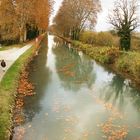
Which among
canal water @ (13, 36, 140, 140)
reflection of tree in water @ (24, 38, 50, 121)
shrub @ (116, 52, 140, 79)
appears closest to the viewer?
canal water @ (13, 36, 140, 140)

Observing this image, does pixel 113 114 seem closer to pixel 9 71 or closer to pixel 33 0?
pixel 9 71

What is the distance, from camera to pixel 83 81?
21.2 metres

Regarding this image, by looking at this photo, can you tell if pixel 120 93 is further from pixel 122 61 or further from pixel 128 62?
pixel 122 61

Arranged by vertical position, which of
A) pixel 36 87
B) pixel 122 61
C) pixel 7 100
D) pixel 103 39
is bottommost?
pixel 36 87

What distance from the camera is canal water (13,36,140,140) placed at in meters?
11.1

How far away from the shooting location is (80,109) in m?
14.2

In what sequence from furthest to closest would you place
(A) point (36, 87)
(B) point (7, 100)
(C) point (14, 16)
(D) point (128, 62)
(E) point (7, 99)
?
(C) point (14, 16) → (D) point (128, 62) → (A) point (36, 87) → (E) point (7, 99) → (B) point (7, 100)

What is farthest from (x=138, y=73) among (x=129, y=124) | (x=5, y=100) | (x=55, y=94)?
(x=5, y=100)

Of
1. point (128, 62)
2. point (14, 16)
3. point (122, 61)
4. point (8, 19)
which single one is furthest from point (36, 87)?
point (14, 16)

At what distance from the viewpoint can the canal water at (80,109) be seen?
11121 millimetres

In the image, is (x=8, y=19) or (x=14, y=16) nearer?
(x=8, y=19)

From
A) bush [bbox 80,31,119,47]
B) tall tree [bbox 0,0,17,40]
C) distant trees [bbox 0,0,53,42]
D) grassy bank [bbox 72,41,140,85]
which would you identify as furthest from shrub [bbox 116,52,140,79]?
tall tree [bbox 0,0,17,40]

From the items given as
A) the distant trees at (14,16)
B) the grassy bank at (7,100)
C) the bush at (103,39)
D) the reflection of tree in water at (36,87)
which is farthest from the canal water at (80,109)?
the distant trees at (14,16)

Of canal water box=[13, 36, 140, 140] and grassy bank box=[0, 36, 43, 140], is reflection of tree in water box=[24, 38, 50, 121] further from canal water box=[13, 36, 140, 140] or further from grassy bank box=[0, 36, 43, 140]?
grassy bank box=[0, 36, 43, 140]
